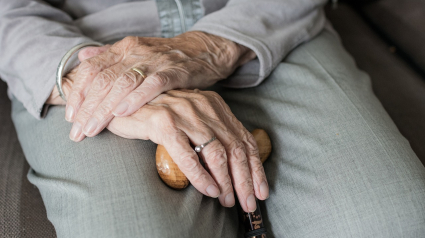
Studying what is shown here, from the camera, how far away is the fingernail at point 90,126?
61cm

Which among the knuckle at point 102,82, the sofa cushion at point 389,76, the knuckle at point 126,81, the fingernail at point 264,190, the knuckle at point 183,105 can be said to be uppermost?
the knuckle at point 126,81

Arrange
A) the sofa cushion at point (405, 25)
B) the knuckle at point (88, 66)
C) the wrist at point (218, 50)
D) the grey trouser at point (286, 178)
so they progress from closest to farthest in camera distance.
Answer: the grey trouser at point (286, 178)
the knuckle at point (88, 66)
the wrist at point (218, 50)
the sofa cushion at point (405, 25)

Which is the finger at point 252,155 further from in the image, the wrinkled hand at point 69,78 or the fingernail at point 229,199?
the wrinkled hand at point 69,78

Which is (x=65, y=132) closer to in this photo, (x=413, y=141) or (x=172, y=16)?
(x=172, y=16)

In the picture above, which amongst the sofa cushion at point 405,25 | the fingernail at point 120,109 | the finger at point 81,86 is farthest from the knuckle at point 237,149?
the sofa cushion at point 405,25

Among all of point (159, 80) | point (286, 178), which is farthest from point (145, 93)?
point (286, 178)

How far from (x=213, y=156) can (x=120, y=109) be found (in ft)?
0.67

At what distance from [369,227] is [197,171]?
34 cm

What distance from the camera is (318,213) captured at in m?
0.62

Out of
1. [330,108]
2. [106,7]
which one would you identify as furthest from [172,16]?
[330,108]

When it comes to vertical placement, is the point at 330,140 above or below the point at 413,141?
above

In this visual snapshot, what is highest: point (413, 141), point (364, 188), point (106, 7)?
point (106, 7)

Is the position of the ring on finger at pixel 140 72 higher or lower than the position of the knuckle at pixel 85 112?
higher

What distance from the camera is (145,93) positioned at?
0.62m
